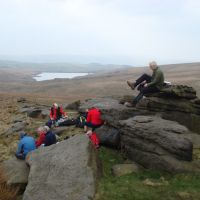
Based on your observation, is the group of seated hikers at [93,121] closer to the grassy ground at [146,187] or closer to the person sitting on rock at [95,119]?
the person sitting on rock at [95,119]

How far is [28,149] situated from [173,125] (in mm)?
8095

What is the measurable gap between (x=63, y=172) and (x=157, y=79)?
9.87 meters

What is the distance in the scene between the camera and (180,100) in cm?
2461

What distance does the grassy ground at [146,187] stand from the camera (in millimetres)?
15781

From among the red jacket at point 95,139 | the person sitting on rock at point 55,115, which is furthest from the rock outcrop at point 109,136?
the person sitting on rock at point 55,115

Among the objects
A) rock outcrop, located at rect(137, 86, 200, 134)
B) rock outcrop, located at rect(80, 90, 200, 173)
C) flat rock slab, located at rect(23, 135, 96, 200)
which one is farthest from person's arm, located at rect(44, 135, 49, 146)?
rock outcrop, located at rect(137, 86, 200, 134)

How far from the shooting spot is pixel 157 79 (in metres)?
24.2

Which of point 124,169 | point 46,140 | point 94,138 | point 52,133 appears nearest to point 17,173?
point 46,140

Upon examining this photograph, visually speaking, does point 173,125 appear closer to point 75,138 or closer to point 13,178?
point 75,138

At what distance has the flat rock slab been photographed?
1590 cm

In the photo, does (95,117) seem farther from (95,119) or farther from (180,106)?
(180,106)

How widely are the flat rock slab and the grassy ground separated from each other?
2.36 ft

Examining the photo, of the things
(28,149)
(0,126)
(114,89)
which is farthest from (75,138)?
(114,89)

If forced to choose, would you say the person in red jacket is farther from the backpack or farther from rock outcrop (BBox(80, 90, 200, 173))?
the backpack
